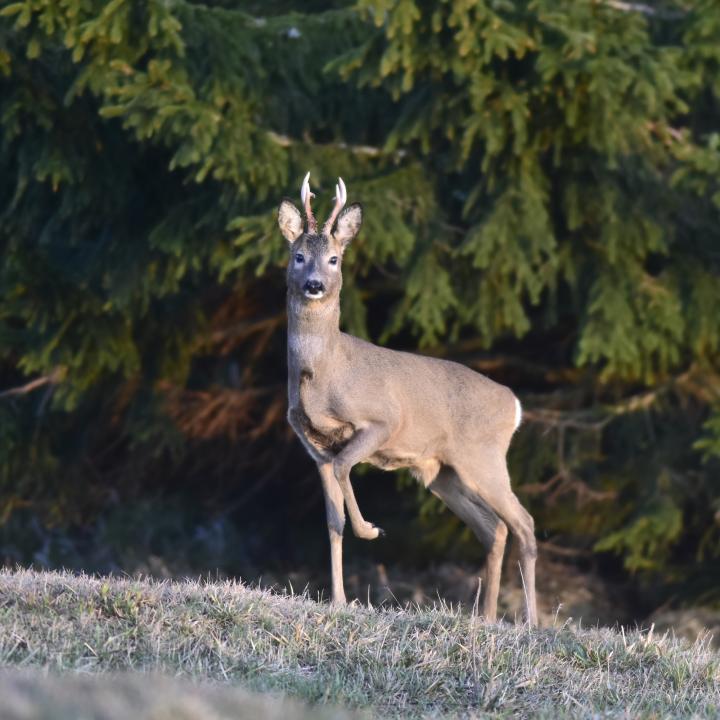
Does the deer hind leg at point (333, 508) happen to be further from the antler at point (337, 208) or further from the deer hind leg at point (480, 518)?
the antler at point (337, 208)

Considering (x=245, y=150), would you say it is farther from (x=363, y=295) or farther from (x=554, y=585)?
(x=554, y=585)

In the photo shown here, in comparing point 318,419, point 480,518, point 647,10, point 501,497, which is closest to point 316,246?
point 318,419

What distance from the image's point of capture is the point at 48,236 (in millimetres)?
11281

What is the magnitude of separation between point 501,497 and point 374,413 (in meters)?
1.17

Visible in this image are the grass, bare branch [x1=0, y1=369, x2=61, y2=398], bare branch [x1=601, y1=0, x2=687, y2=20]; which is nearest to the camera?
the grass

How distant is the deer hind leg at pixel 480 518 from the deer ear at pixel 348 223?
1.52 meters

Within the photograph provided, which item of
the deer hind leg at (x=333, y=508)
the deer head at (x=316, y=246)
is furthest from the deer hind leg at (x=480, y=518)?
the deer head at (x=316, y=246)

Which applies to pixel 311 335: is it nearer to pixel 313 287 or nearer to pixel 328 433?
pixel 313 287

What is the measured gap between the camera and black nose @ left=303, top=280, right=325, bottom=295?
7.74m

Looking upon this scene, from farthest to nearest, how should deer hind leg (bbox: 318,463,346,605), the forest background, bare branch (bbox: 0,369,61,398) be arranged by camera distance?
bare branch (bbox: 0,369,61,398) → the forest background → deer hind leg (bbox: 318,463,346,605)

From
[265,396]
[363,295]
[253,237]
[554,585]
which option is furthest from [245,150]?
[554,585]

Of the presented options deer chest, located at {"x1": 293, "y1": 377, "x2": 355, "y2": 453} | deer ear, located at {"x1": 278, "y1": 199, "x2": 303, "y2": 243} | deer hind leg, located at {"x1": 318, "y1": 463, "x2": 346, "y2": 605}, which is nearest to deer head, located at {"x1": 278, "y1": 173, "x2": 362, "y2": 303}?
deer ear, located at {"x1": 278, "y1": 199, "x2": 303, "y2": 243}

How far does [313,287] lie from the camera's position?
25.4ft

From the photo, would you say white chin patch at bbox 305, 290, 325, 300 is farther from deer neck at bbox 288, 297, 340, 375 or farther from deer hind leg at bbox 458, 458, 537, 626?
deer hind leg at bbox 458, 458, 537, 626
